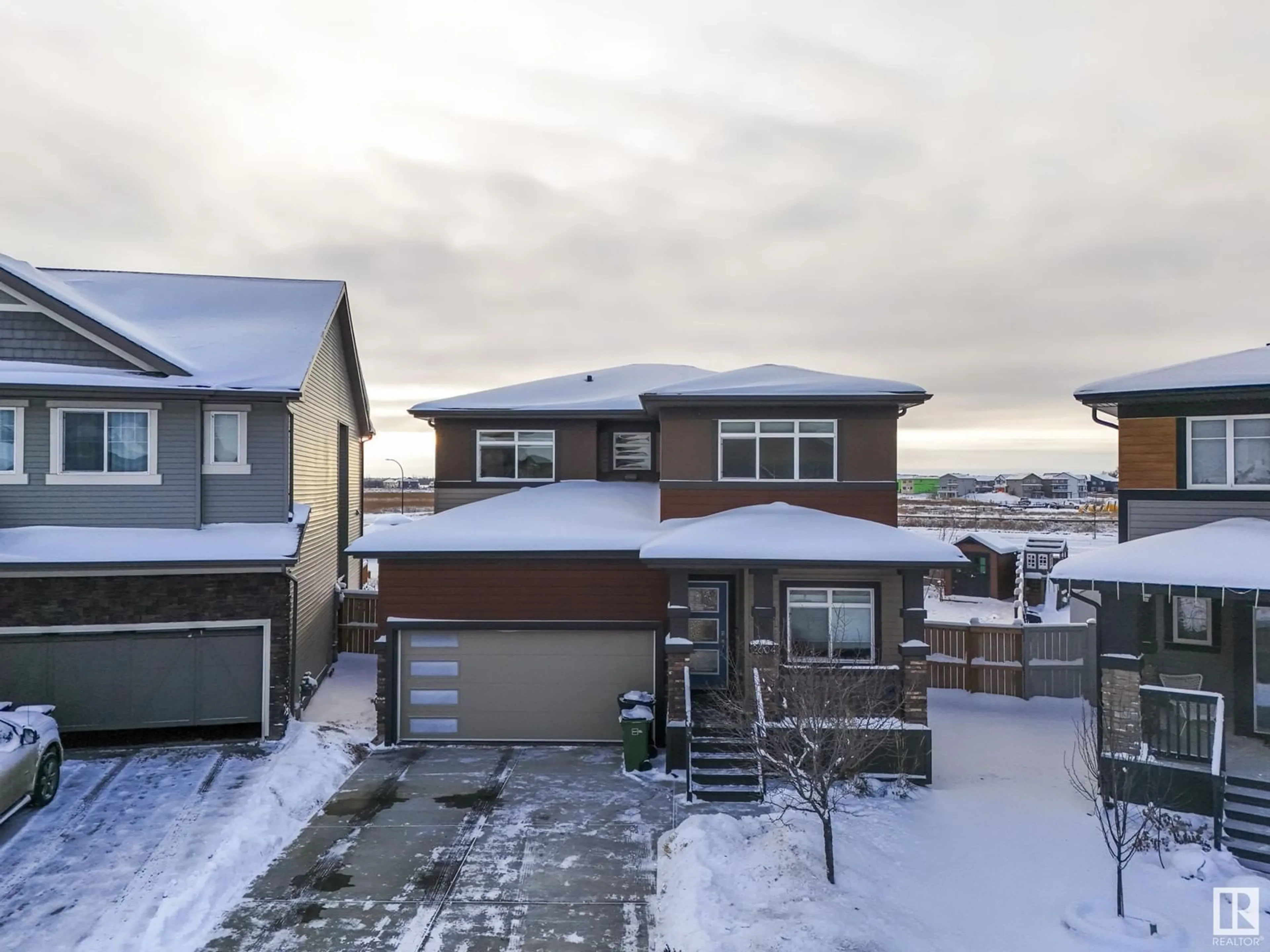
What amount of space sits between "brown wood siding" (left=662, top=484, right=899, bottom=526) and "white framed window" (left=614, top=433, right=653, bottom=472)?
3979mm

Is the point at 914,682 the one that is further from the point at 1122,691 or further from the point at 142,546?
the point at 142,546

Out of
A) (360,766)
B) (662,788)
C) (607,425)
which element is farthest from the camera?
(607,425)

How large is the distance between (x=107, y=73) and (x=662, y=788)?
1541 cm

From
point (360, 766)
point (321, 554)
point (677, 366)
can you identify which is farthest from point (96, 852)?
point (677, 366)

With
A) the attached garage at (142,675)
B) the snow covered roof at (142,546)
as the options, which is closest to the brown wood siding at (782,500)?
the snow covered roof at (142,546)

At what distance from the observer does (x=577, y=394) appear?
1984cm

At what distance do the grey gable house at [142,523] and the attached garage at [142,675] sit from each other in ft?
0.08

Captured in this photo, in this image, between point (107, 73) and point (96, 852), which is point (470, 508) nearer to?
point (96, 852)

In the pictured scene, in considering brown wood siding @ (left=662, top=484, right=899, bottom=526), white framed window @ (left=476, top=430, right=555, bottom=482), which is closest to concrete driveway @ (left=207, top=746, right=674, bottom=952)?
brown wood siding @ (left=662, top=484, right=899, bottom=526)

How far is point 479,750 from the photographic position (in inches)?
536

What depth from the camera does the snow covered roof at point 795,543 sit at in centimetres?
1213

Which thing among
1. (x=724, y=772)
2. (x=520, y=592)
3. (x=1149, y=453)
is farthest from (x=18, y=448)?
(x=1149, y=453)

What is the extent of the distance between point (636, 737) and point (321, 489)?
971 centimetres

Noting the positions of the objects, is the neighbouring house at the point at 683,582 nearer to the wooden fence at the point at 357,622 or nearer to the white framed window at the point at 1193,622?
the white framed window at the point at 1193,622
